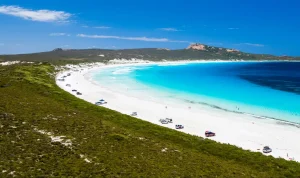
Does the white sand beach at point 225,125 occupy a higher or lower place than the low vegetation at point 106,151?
lower

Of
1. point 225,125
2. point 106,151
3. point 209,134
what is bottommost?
point 225,125

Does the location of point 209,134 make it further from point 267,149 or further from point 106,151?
point 106,151

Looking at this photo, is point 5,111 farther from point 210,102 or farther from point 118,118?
point 210,102

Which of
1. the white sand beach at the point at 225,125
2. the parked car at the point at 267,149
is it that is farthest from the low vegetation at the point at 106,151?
the white sand beach at the point at 225,125

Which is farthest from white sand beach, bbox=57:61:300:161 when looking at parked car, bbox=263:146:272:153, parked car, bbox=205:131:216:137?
parked car, bbox=205:131:216:137

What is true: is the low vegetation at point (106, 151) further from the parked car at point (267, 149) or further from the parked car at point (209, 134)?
the parked car at point (209, 134)

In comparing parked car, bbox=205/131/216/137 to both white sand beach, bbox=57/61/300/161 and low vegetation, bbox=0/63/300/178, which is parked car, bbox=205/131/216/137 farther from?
low vegetation, bbox=0/63/300/178

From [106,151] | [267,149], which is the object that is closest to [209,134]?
[267,149]

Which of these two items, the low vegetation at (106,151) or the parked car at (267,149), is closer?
the low vegetation at (106,151)

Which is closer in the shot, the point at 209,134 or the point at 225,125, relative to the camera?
the point at 209,134
